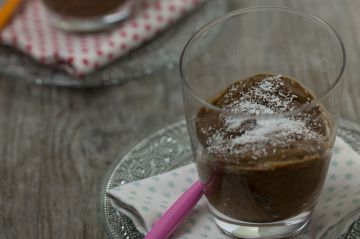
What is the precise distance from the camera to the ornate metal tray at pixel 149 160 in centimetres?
104

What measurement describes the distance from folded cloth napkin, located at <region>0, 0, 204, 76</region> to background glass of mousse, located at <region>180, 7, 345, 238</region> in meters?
0.41

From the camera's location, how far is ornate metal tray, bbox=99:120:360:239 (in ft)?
3.43

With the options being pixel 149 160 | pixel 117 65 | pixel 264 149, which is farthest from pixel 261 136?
pixel 117 65

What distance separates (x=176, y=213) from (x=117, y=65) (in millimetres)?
565

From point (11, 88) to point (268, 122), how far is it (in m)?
0.77

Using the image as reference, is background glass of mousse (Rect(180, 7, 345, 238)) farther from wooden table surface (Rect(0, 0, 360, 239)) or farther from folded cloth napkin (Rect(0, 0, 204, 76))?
folded cloth napkin (Rect(0, 0, 204, 76))

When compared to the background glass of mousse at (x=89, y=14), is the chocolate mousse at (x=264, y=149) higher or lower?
higher

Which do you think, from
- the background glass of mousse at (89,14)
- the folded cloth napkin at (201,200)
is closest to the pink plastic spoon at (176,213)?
the folded cloth napkin at (201,200)

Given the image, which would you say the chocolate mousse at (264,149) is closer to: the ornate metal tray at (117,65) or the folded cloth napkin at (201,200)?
the folded cloth napkin at (201,200)

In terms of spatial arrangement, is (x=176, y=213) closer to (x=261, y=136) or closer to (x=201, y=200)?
(x=201, y=200)

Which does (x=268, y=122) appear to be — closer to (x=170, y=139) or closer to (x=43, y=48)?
(x=170, y=139)

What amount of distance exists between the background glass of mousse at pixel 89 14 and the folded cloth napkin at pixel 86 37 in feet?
0.06

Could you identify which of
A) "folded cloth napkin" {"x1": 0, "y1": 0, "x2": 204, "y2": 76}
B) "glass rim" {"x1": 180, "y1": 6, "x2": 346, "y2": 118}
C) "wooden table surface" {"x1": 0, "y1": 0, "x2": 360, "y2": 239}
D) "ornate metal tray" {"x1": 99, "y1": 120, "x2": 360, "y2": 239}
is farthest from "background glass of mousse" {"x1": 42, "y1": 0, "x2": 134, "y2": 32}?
"glass rim" {"x1": 180, "y1": 6, "x2": 346, "y2": 118}

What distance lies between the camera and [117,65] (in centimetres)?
149
